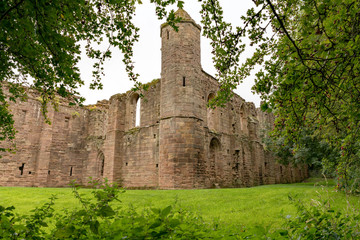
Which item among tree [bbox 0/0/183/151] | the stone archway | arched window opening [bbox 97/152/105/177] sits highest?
the stone archway

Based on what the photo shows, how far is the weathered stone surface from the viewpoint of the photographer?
44.4ft

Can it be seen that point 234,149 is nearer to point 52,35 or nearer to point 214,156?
point 214,156

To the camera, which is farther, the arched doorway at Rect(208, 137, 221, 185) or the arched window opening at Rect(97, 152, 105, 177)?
the arched window opening at Rect(97, 152, 105, 177)

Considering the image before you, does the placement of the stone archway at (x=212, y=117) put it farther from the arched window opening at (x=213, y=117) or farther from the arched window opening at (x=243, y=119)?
the arched window opening at (x=243, y=119)

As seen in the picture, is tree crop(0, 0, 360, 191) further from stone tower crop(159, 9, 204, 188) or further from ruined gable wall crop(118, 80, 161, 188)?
ruined gable wall crop(118, 80, 161, 188)

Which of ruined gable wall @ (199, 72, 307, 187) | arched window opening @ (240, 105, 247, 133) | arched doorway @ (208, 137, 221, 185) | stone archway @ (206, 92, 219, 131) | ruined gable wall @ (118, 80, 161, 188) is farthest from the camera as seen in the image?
arched window opening @ (240, 105, 247, 133)

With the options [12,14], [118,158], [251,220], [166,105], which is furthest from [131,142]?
[12,14]

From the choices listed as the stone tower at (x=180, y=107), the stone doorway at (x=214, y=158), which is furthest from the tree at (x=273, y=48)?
the stone doorway at (x=214, y=158)

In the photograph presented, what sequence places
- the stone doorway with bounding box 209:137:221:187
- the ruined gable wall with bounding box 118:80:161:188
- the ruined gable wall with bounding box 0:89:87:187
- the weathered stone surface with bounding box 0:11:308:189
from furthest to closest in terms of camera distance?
the ruined gable wall with bounding box 0:89:87:187 → the stone doorway with bounding box 209:137:221:187 → the ruined gable wall with bounding box 118:80:161:188 → the weathered stone surface with bounding box 0:11:308:189

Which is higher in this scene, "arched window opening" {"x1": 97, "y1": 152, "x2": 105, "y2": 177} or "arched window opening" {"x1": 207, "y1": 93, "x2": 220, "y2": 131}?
"arched window opening" {"x1": 207, "y1": 93, "x2": 220, "y2": 131}

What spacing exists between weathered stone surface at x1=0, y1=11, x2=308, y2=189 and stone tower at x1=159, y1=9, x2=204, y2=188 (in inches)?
2.1

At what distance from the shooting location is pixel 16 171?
17422 millimetres

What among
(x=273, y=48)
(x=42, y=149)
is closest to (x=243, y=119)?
(x=42, y=149)

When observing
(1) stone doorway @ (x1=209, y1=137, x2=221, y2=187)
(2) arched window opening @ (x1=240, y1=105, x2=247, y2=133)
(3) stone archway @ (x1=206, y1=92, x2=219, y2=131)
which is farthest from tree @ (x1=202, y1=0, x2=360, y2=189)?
(2) arched window opening @ (x1=240, y1=105, x2=247, y2=133)
